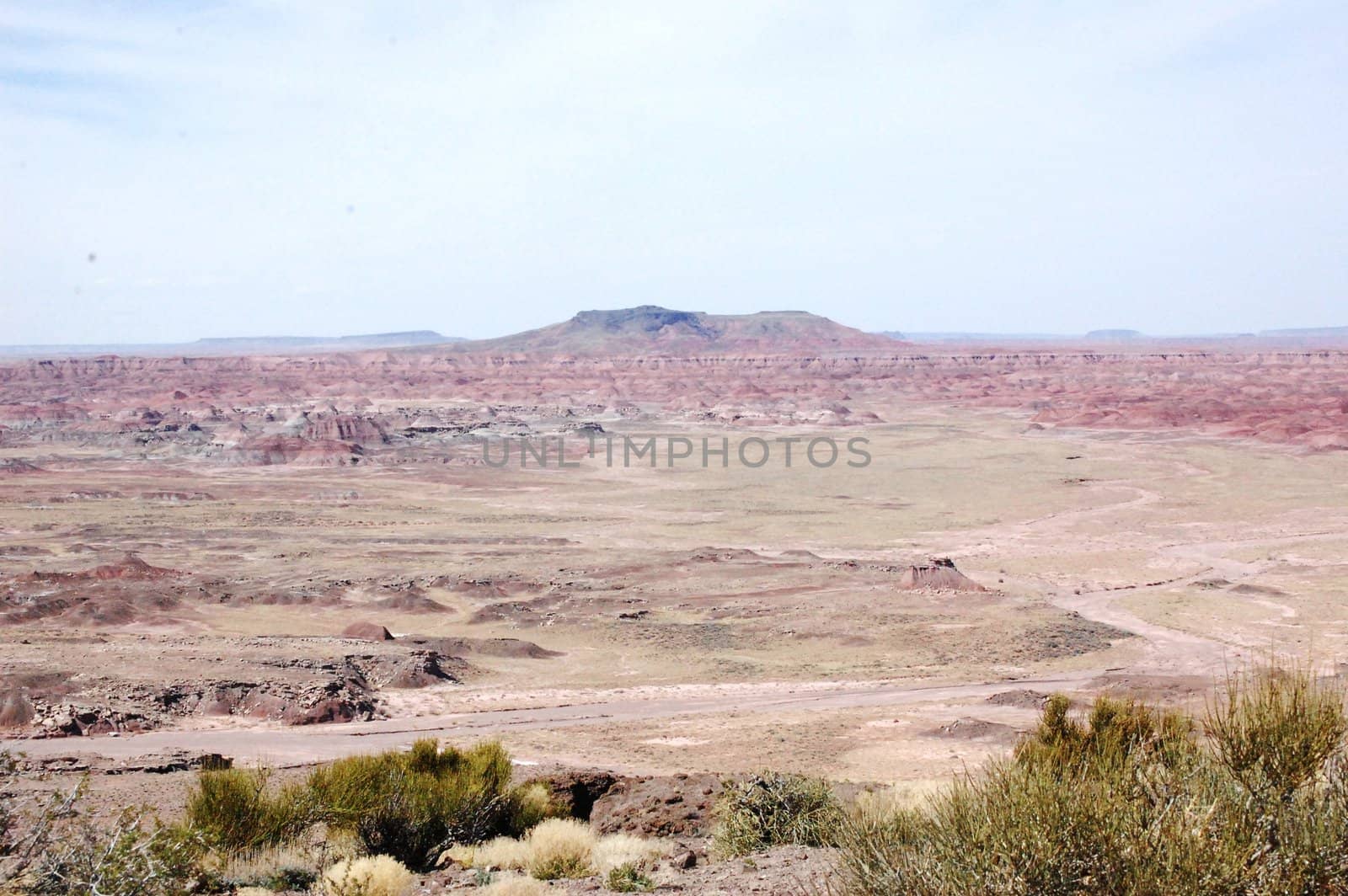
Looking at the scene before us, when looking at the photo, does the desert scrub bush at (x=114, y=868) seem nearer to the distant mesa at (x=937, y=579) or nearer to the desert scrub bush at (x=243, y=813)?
the desert scrub bush at (x=243, y=813)

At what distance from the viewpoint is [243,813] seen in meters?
12.2

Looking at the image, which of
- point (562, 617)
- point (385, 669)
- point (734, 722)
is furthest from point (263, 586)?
point (734, 722)

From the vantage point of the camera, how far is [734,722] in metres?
27.0

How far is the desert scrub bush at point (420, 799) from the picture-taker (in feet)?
39.9

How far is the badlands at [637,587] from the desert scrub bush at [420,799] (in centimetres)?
234

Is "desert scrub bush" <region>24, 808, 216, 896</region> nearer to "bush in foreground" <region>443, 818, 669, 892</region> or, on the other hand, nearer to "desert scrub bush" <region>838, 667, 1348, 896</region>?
"bush in foreground" <region>443, 818, 669, 892</region>

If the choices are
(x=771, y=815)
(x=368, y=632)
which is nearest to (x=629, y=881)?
(x=771, y=815)

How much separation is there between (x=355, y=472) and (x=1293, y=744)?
8749cm

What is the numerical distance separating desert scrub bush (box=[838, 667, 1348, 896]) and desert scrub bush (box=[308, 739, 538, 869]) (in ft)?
22.2

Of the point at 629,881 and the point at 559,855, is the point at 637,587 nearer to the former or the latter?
the point at 559,855

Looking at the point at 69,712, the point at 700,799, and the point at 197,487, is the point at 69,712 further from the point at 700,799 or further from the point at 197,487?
the point at 197,487

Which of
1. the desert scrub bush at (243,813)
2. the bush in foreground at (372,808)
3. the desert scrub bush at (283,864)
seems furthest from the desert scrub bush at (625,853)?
Result: the desert scrub bush at (243,813)

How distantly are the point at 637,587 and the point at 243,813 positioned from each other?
34.6 meters

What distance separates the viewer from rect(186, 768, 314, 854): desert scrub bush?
1196 centimetres
